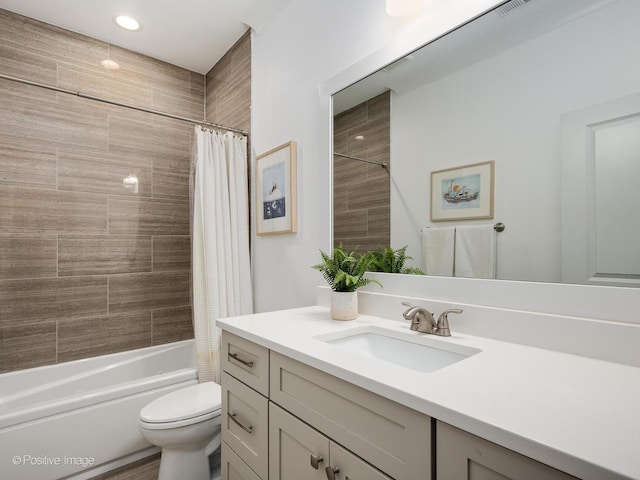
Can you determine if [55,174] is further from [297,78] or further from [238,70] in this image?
[297,78]

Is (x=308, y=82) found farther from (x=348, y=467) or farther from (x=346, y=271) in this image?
(x=348, y=467)

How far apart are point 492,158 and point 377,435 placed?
888 mm

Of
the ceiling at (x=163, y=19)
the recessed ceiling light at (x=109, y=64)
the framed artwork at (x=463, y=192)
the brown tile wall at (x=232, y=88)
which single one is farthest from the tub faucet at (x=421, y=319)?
the recessed ceiling light at (x=109, y=64)

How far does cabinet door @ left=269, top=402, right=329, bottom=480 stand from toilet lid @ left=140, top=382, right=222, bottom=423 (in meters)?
0.67

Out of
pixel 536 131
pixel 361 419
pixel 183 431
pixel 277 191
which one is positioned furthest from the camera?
pixel 277 191

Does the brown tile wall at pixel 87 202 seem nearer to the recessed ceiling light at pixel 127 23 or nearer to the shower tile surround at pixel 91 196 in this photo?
the shower tile surround at pixel 91 196

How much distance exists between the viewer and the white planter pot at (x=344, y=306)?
1326 millimetres

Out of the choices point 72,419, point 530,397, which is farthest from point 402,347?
point 72,419

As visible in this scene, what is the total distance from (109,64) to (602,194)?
9.98 ft

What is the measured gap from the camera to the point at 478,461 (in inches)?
21.6

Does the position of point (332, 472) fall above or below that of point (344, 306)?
below

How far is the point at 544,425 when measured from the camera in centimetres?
51

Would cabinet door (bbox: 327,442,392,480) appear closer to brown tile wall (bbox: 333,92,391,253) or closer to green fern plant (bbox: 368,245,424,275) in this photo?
green fern plant (bbox: 368,245,424,275)

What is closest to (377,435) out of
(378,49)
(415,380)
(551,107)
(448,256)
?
(415,380)
